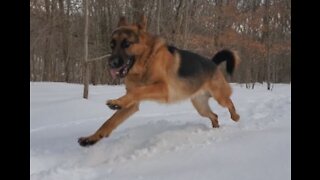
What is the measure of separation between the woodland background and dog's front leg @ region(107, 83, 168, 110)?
1571 centimetres

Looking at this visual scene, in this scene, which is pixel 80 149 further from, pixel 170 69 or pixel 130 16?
pixel 130 16

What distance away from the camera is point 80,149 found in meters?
5.12

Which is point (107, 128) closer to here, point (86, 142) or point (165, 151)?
Result: point (86, 142)

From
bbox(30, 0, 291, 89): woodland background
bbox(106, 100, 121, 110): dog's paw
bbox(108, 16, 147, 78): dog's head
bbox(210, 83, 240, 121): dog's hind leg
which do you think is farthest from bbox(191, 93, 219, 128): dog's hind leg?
bbox(30, 0, 291, 89): woodland background

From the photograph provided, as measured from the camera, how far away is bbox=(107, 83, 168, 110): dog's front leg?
466 cm

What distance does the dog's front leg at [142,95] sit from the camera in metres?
4.66

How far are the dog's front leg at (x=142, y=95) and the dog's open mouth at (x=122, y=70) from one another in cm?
23

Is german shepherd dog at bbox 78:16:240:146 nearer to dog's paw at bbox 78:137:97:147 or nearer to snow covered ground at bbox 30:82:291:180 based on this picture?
dog's paw at bbox 78:137:97:147

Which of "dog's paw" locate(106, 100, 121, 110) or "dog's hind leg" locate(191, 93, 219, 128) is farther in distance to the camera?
"dog's hind leg" locate(191, 93, 219, 128)

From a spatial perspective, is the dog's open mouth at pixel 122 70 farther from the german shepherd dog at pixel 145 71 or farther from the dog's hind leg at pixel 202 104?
the dog's hind leg at pixel 202 104

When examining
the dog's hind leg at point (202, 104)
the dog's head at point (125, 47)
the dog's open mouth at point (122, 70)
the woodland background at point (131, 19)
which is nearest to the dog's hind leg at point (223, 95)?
the dog's hind leg at point (202, 104)

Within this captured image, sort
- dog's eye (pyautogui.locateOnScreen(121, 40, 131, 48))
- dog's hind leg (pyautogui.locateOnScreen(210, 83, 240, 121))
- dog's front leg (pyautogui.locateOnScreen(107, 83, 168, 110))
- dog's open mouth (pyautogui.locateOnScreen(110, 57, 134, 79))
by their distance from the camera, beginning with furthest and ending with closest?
dog's hind leg (pyautogui.locateOnScreen(210, 83, 240, 121)), dog's eye (pyautogui.locateOnScreen(121, 40, 131, 48)), dog's open mouth (pyautogui.locateOnScreen(110, 57, 134, 79)), dog's front leg (pyautogui.locateOnScreen(107, 83, 168, 110))
